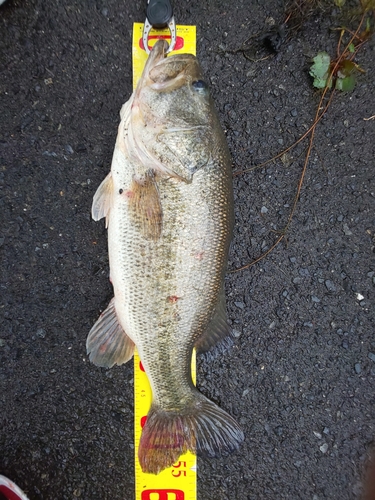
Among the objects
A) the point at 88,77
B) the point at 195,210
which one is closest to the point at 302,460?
the point at 195,210

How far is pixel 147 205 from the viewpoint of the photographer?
1.52 metres

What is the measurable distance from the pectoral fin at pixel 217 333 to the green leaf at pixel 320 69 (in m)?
1.28

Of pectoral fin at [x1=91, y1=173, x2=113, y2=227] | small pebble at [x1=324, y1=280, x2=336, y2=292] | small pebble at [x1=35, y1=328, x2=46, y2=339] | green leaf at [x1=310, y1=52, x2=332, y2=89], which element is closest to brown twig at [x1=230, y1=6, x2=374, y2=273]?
green leaf at [x1=310, y1=52, x2=332, y2=89]

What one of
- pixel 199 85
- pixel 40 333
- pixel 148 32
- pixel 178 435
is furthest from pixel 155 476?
pixel 148 32

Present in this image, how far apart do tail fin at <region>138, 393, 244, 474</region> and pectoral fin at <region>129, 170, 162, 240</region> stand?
2.85 ft

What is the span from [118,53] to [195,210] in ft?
3.36

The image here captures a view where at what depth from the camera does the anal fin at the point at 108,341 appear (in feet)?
5.78

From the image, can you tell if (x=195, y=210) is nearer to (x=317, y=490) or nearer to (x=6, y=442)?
(x=6, y=442)

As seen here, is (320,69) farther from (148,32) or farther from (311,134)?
(148,32)

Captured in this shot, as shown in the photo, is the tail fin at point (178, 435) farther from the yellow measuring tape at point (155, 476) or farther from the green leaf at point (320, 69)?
the green leaf at point (320, 69)

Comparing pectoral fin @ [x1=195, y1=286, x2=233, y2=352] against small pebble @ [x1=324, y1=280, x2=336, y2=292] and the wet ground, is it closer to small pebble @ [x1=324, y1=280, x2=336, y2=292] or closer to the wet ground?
the wet ground

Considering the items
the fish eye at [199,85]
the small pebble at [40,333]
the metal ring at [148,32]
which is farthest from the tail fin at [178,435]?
the metal ring at [148,32]

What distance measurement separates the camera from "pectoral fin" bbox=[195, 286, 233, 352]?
174cm

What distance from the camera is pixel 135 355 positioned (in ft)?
6.57
